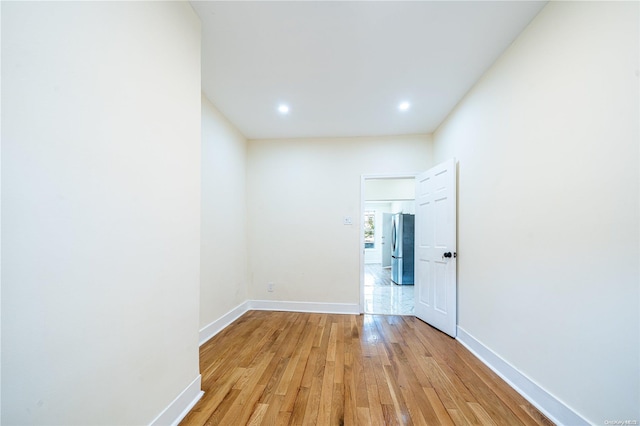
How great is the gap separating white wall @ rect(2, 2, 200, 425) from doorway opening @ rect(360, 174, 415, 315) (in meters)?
2.67

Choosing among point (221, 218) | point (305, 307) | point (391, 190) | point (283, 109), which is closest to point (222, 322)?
point (305, 307)

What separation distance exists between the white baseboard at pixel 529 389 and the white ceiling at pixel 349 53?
2514mm

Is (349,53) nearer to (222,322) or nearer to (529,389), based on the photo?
(529,389)

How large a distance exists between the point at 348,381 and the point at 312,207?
7.63 feet

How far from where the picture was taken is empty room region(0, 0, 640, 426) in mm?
865

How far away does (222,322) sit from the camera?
9.76 feet

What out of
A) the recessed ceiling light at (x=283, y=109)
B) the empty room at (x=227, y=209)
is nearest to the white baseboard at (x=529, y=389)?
the empty room at (x=227, y=209)

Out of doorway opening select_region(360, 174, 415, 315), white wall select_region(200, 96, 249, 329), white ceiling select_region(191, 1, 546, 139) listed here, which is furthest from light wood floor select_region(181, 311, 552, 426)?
white ceiling select_region(191, 1, 546, 139)

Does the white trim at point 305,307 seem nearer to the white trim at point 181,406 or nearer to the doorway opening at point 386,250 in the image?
the doorway opening at point 386,250

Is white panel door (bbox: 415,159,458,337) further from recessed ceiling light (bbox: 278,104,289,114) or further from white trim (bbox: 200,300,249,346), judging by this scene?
white trim (bbox: 200,300,249,346)

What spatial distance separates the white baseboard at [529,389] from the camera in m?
1.41

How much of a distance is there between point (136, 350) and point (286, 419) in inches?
38.8

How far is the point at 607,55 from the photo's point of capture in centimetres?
122

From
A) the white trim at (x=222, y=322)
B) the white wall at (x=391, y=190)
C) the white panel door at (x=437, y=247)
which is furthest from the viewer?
the white wall at (x=391, y=190)
